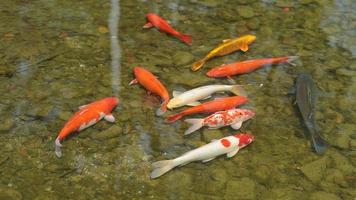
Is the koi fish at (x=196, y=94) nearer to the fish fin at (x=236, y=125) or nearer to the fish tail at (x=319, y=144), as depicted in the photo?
the fish fin at (x=236, y=125)

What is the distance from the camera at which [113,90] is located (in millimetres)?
6215

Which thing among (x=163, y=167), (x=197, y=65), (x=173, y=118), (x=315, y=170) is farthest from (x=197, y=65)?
(x=315, y=170)

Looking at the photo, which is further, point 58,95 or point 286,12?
point 286,12

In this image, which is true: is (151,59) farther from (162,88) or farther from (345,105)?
(345,105)

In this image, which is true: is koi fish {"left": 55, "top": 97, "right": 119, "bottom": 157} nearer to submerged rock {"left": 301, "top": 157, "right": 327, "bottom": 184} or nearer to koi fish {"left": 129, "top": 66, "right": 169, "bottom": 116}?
koi fish {"left": 129, "top": 66, "right": 169, "bottom": 116}

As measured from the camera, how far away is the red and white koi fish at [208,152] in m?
5.12

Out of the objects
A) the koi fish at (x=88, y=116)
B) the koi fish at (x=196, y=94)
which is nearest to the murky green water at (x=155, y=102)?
the koi fish at (x=88, y=116)

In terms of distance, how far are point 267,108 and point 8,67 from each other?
3.37 metres

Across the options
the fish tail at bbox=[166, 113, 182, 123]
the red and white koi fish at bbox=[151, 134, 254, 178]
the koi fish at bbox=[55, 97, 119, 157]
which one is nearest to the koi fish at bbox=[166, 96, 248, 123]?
the fish tail at bbox=[166, 113, 182, 123]

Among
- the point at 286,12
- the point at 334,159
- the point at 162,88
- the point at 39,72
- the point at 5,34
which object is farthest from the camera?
the point at 286,12

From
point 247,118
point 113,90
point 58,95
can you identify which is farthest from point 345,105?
point 58,95

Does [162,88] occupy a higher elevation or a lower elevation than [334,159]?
higher

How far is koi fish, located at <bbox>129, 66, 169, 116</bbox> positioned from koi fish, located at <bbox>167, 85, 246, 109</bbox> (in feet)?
0.28

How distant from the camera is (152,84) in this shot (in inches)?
237
